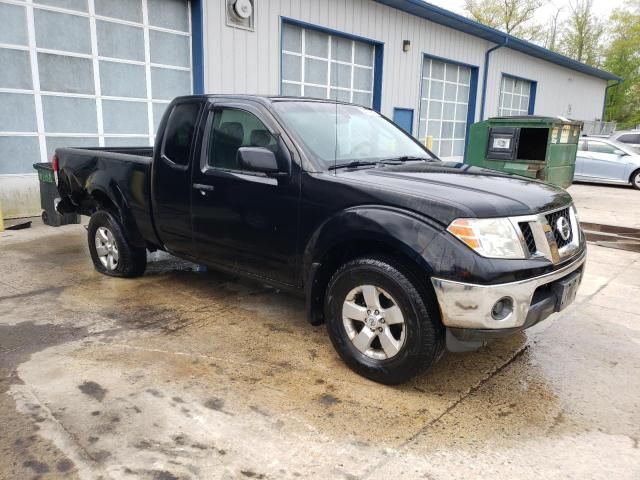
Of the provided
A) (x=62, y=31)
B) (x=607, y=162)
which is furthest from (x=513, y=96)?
(x=62, y=31)

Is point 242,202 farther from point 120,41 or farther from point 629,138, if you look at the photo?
point 629,138

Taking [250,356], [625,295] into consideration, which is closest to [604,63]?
[625,295]

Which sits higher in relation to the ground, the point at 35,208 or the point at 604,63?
the point at 604,63

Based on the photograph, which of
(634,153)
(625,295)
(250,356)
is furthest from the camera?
(634,153)

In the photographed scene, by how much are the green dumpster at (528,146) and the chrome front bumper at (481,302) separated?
28.3ft

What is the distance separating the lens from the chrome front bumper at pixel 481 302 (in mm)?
2830

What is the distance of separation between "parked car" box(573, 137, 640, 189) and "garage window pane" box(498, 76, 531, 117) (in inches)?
178

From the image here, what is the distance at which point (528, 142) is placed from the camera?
11.5m

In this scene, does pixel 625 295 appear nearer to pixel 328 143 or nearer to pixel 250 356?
pixel 328 143

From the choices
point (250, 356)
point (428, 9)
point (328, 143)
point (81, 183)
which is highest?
point (428, 9)

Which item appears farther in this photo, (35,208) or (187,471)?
(35,208)

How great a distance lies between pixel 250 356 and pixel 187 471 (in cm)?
130

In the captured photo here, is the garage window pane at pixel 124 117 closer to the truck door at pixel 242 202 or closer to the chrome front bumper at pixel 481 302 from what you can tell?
the truck door at pixel 242 202

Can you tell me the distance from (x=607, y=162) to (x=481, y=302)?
1495 centimetres
